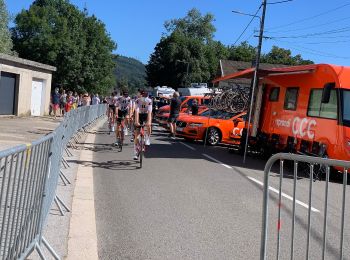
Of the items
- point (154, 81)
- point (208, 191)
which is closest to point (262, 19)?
point (208, 191)

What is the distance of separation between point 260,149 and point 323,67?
464 centimetres

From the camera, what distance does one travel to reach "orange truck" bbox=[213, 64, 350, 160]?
42.3 ft

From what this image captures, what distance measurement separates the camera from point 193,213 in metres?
7.65

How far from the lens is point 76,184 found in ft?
30.8

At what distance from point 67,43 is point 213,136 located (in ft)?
114

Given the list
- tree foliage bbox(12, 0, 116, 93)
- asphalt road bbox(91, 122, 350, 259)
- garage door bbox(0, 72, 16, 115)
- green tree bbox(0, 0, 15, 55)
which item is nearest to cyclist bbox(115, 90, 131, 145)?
asphalt road bbox(91, 122, 350, 259)

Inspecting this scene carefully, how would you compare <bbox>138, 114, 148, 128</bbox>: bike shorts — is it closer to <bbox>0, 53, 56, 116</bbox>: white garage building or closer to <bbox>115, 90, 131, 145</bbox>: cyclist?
<bbox>115, 90, 131, 145</bbox>: cyclist

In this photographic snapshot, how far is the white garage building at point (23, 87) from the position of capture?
85.9 feet

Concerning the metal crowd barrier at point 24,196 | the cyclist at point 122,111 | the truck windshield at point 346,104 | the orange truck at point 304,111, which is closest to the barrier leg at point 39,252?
the metal crowd barrier at point 24,196

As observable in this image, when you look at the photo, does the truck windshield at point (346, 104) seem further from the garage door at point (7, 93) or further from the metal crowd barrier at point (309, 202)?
the garage door at point (7, 93)

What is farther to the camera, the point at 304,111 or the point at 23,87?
the point at 23,87

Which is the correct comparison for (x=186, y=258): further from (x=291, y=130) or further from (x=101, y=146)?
(x=101, y=146)

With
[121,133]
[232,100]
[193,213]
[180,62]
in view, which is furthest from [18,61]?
[180,62]

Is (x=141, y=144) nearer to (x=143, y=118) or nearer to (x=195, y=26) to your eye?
(x=143, y=118)
